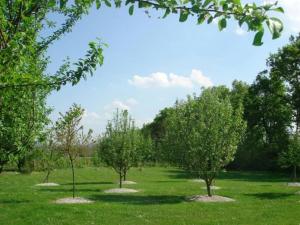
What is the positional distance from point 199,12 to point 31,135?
769 cm

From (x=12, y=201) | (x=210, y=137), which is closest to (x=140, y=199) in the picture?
(x=210, y=137)

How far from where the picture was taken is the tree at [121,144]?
111 feet

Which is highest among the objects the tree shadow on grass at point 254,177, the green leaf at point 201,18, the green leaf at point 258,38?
the green leaf at point 201,18

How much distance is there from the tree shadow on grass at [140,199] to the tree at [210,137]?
6.55 ft

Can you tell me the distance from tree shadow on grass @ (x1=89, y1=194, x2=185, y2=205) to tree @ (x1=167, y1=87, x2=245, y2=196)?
6.55ft

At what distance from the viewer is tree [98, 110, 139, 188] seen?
33812 millimetres

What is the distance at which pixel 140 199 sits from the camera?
2445cm

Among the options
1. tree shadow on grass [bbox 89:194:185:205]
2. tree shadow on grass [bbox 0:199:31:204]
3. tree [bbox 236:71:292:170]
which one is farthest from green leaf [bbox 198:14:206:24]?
tree [bbox 236:71:292:170]

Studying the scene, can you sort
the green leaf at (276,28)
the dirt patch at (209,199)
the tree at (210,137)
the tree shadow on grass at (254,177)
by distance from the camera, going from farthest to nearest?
the tree shadow on grass at (254,177) < the tree at (210,137) < the dirt patch at (209,199) < the green leaf at (276,28)

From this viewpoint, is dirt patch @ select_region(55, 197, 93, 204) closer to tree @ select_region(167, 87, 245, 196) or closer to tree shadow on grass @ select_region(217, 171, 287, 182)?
tree @ select_region(167, 87, 245, 196)

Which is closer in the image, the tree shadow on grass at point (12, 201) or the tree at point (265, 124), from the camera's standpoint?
the tree shadow on grass at point (12, 201)

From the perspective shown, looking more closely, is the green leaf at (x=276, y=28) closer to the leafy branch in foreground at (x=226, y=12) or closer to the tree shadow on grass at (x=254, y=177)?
→ the leafy branch in foreground at (x=226, y=12)

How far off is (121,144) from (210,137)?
32.8 feet

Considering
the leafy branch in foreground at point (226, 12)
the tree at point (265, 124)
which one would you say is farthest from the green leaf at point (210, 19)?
the tree at point (265, 124)
